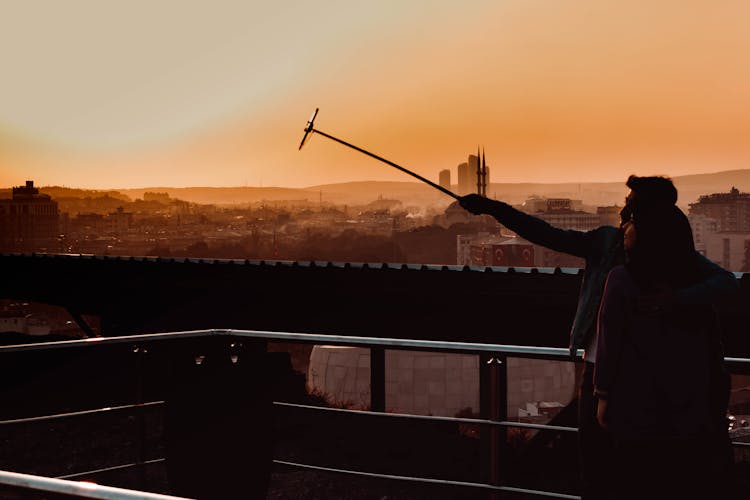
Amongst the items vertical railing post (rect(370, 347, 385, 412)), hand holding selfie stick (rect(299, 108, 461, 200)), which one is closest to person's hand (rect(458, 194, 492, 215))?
hand holding selfie stick (rect(299, 108, 461, 200))

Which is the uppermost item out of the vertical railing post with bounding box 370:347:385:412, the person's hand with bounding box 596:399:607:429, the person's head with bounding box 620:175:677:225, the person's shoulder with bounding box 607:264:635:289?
the person's head with bounding box 620:175:677:225

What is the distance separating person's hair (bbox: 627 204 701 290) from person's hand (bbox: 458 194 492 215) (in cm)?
92

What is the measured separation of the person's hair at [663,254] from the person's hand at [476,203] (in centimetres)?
92

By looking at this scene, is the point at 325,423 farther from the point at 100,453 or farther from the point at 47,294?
the point at 100,453

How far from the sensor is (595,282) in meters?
3.16

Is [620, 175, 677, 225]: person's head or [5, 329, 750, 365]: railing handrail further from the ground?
[620, 175, 677, 225]: person's head

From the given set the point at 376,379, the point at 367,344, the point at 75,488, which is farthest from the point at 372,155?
the point at 376,379

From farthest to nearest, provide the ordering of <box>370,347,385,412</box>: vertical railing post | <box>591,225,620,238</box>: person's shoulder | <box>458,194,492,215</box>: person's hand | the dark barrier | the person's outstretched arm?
<box>370,347,385,412</box>: vertical railing post, the dark barrier, <box>458,194,492,215</box>: person's hand, the person's outstretched arm, <box>591,225,620,238</box>: person's shoulder

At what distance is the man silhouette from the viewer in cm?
278

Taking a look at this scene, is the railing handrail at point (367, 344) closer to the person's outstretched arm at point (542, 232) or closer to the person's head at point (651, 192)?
the person's outstretched arm at point (542, 232)

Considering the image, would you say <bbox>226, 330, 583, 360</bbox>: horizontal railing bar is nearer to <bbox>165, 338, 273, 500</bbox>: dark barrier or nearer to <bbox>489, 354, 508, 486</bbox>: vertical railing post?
<bbox>489, 354, 508, 486</bbox>: vertical railing post

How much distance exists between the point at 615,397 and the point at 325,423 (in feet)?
86.2

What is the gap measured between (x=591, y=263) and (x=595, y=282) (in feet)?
0.33

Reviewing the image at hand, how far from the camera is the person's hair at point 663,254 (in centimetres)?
280
